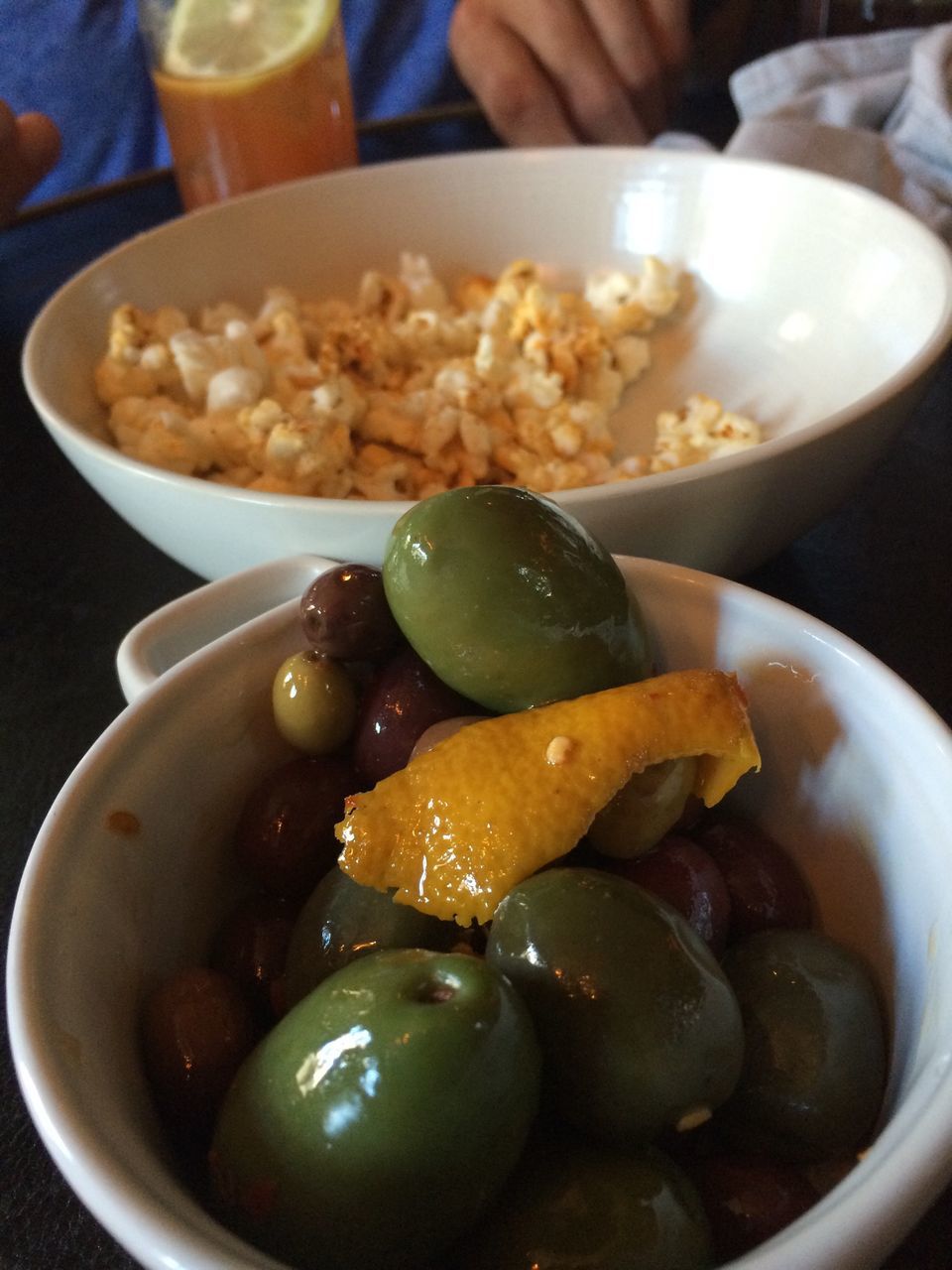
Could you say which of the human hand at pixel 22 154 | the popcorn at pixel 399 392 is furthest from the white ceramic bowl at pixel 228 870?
the human hand at pixel 22 154

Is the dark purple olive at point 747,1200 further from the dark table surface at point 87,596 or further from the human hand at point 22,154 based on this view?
the human hand at point 22,154

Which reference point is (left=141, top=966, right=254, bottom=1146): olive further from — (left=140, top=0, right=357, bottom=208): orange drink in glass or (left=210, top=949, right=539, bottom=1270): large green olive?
(left=140, top=0, right=357, bottom=208): orange drink in glass

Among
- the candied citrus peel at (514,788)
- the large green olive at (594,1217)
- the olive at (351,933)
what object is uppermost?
the candied citrus peel at (514,788)

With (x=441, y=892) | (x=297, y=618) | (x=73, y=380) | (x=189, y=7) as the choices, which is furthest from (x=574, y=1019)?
(x=189, y=7)

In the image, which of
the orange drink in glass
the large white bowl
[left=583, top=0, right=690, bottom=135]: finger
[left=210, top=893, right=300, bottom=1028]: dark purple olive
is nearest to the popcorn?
the large white bowl

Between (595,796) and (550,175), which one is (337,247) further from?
(595,796)
